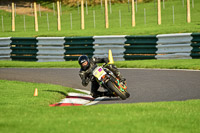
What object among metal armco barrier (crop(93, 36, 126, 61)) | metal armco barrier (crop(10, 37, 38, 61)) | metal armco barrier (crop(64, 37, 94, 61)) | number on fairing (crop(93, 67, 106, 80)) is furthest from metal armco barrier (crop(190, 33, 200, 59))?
number on fairing (crop(93, 67, 106, 80))

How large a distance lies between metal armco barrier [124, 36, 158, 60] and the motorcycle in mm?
8516

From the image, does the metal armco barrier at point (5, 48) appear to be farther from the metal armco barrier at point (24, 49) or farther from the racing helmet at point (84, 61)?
the racing helmet at point (84, 61)

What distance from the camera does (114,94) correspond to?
1073 cm

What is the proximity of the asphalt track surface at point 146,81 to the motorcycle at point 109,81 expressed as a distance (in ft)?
0.68

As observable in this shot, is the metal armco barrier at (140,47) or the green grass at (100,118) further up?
the metal armco barrier at (140,47)

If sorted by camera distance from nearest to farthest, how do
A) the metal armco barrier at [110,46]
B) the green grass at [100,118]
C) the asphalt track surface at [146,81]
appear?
the green grass at [100,118] < the asphalt track surface at [146,81] < the metal armco barrier at [110,46]

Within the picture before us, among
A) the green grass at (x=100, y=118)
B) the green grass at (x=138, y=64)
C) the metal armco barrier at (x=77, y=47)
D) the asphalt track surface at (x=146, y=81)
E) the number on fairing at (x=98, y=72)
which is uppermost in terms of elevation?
the metal armco barrier at (x=77, y=47)


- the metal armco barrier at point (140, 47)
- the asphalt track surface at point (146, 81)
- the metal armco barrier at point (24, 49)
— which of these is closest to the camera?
the asphalt track surface at point (146, 81)

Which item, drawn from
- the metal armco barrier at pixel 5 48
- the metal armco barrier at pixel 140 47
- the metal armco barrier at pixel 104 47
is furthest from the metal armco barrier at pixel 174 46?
the metal armco barrier at pixel 5 48

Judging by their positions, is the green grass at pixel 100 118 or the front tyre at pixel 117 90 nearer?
the green grass at pixel 100 118

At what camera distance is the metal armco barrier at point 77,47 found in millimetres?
20609

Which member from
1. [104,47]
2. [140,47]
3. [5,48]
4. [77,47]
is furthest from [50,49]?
[140,47]

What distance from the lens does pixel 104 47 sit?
66.0 ft

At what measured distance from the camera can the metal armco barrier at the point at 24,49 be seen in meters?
22.2
